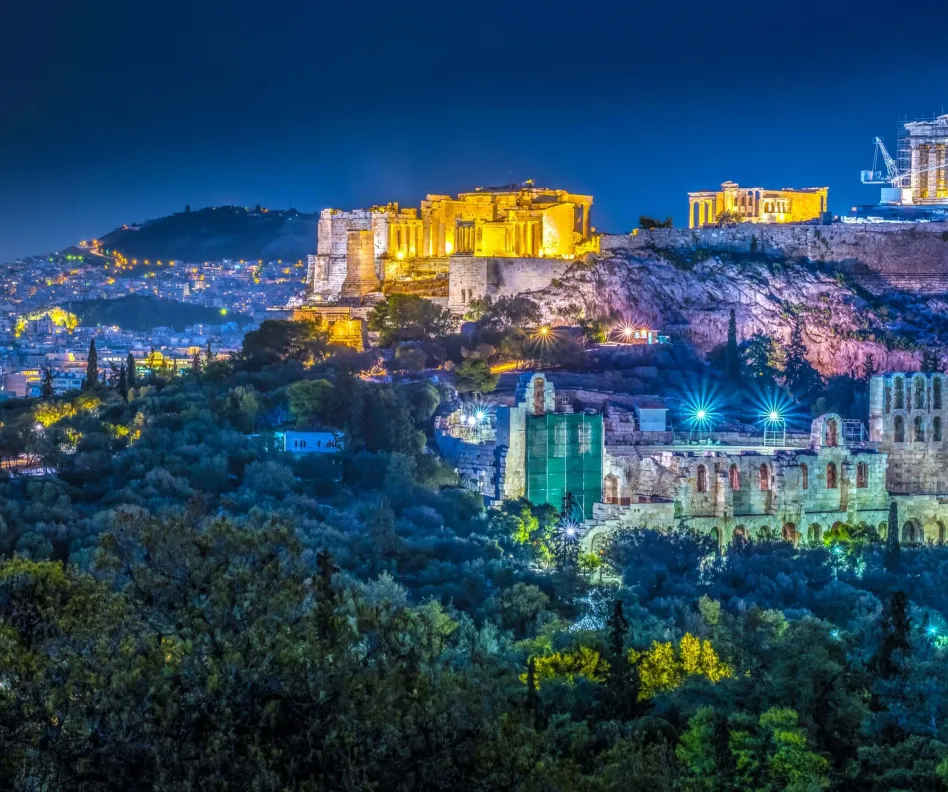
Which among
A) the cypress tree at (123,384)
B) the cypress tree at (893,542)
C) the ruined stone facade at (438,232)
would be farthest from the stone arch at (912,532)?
the ruined stone facade at (438,232)

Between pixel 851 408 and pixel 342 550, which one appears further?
pixel 851 408

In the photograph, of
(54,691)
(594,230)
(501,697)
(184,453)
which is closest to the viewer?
(54,691)

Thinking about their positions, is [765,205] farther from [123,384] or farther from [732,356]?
[123,384]

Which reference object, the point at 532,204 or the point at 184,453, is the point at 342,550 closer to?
the point at 184,453

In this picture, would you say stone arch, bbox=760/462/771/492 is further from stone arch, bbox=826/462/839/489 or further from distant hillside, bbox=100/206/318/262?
distant hillside, bbox=100/206/318/262

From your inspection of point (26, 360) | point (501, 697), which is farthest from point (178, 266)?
point (501, 697)

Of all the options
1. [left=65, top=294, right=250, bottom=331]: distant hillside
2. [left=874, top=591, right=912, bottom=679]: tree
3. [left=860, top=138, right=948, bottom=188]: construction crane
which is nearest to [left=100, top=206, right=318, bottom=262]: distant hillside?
[left=65, top=294, right=250, bottom=331]: distant hillside

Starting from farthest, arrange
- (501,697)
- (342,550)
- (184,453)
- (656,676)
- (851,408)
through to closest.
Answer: (851,408)
(184,453)
(342,550)
(656,676)
(501,697)

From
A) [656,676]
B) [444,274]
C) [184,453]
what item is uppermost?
[444,274]
